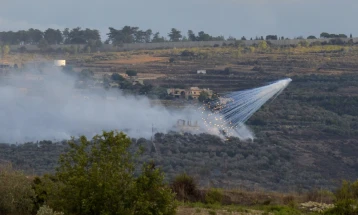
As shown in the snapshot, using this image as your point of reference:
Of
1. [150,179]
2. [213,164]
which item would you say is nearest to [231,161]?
[213,164]

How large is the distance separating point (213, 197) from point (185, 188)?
2.95 feet

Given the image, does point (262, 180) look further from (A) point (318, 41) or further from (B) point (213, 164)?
(A) point (318, 41)

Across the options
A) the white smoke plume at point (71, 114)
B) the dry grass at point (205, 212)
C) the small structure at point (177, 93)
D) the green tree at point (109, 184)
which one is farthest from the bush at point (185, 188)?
the small structure at point (177, 93)

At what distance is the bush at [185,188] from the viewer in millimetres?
20109

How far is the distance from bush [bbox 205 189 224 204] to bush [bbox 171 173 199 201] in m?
0.42

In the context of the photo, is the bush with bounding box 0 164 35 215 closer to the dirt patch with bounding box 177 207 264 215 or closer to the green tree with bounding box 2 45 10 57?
the dirt patch with bounding box 177 207 264 215

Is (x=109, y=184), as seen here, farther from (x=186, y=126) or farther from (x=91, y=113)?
(x=91, y=113)

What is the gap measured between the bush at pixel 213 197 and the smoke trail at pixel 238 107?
2313 cm

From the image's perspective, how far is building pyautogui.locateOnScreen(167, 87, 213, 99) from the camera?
5203cm

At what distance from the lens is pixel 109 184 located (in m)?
14.0

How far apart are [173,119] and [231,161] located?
8.81 m

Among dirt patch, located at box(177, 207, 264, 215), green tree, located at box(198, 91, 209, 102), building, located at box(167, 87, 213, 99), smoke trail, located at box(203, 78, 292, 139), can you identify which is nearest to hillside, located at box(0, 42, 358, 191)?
smoke trail, located at box(203, 78, 292, 139)

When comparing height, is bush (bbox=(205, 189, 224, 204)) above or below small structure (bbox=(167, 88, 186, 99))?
above

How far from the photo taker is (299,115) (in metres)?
48.7
